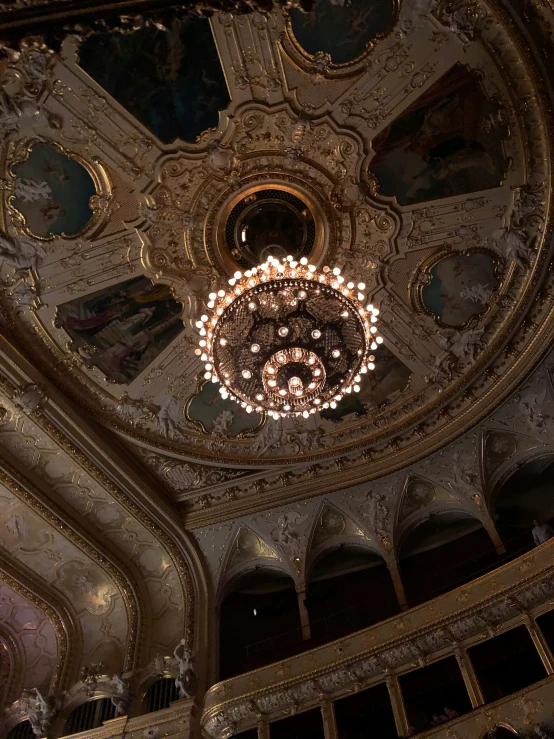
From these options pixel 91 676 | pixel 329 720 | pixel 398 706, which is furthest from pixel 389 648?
pixel 91 676

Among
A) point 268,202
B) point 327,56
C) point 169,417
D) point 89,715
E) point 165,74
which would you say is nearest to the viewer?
point 165,74

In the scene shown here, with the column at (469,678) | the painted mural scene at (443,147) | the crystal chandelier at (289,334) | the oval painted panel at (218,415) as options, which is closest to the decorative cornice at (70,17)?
the crystal chandelier at (289,334)

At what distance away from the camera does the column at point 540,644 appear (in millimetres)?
8211

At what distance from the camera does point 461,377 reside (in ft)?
35.9

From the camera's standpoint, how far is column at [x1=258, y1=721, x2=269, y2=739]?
9.52 m

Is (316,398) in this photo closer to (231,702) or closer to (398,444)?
(398,444)

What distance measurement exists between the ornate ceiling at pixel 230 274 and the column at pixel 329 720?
297 cm

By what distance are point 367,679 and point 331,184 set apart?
8059 millimetres

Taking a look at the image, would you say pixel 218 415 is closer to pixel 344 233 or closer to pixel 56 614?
pixel 344 233

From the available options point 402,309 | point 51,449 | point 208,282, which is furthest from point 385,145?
point 51,449

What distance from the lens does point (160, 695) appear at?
10906 mm

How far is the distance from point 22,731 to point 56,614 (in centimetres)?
217

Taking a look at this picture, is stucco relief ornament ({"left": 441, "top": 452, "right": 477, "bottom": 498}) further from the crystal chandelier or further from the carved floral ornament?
the crystal chandelier

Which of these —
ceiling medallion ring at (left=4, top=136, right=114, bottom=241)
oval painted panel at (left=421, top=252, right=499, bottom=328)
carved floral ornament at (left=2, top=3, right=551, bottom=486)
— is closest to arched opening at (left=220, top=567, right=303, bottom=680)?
carved floral ornament at (left=2, top=3, right=551, bottom=486)
